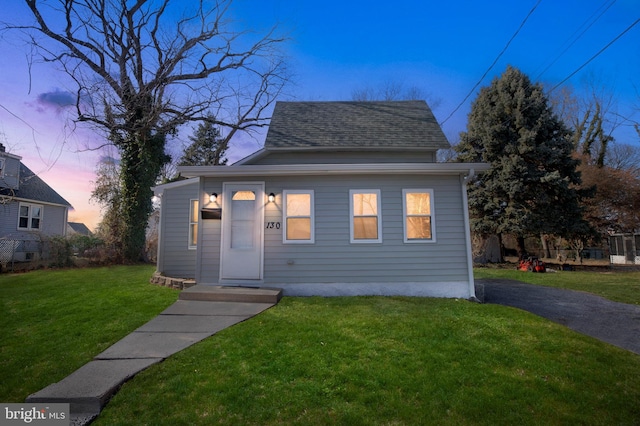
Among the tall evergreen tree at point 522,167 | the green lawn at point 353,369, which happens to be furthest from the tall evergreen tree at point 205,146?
the green lawn at point 353,369

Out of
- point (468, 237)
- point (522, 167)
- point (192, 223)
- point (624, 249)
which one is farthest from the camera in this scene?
point (624, 249)

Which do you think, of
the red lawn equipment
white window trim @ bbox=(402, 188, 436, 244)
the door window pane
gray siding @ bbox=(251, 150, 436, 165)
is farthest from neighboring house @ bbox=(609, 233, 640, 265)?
the door window pane

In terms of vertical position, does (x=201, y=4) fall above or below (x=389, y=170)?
above

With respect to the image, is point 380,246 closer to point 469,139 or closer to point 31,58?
point 31,58

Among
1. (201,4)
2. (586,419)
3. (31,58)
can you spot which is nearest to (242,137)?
(201,4)

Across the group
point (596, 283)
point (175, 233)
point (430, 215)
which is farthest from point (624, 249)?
point (175, 233)

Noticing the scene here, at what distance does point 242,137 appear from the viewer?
1802 centimetres

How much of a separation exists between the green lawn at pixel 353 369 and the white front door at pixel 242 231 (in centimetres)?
178

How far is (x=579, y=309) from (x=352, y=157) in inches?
258

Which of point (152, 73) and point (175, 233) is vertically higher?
point (152, 73)

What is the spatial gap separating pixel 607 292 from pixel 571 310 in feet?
10.6

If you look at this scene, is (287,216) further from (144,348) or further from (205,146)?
(205,146)

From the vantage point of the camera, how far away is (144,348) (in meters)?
4.19

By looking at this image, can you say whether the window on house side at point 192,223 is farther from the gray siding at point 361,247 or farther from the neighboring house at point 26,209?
the neighboring house at point 26,209
